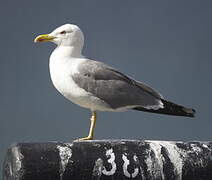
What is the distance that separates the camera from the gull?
3.02 metres

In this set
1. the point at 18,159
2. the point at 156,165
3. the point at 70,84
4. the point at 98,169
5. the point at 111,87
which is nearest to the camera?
the point at 18,159

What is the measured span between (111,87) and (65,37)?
0.42 meters

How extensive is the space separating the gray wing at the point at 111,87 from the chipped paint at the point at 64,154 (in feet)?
1.99

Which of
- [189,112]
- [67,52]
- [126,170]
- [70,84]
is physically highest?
[67,52]

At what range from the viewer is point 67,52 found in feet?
10.3

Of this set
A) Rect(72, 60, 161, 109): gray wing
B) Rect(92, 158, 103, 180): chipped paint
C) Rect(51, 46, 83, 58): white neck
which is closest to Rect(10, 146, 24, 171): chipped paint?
Rect(92, 158, 103, 180): chipped paint

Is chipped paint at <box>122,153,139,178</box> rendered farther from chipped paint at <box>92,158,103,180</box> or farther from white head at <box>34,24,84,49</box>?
white head at <box>34,24,84,49</box>

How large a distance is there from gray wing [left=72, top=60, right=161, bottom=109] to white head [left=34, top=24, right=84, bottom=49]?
0.16 metres

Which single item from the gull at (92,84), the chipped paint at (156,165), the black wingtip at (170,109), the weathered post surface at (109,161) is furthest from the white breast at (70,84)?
the chipped paint at (156,165)

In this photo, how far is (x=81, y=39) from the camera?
3.21 meters

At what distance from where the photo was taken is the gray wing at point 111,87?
3.05m

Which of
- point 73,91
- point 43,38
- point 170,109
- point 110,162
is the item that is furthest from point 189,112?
point 43,38

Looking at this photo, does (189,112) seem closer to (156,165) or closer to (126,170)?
(156,165)

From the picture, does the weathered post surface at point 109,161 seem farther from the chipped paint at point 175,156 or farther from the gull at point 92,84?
the gull at point 92,84
